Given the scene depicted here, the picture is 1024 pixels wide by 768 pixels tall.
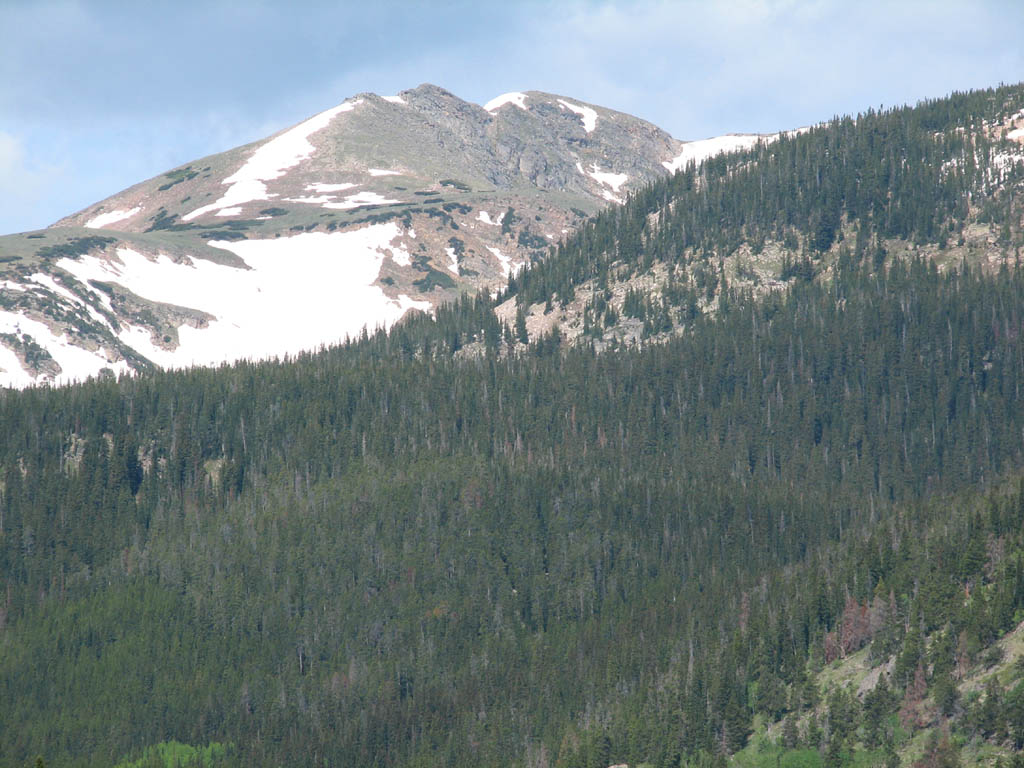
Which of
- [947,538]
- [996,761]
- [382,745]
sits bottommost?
[382,745]

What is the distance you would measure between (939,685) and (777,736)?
18.6m

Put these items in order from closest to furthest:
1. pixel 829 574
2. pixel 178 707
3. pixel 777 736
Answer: pixel 777 736
pixel 829 574
pixel 178 707

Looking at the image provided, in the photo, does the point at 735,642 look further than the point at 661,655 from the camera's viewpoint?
No

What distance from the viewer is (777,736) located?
473ft

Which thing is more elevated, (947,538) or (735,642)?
(947,538)

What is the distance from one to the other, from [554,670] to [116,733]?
175ft

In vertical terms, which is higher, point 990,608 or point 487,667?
point 990,608

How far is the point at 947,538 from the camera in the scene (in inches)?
6073

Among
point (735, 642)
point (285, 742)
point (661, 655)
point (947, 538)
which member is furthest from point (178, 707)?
point (947, 538)

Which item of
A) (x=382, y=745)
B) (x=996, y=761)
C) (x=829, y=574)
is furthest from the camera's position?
(x=382, y=745)

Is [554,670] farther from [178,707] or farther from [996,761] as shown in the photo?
[996,761]

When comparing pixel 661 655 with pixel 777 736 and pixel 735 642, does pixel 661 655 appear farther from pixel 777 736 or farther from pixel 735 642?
pixel 777 736

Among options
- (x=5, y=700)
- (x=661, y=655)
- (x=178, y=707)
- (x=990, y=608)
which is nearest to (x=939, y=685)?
(x=990, y=608)

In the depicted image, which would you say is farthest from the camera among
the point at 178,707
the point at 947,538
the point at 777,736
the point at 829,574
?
the point at 178,707
